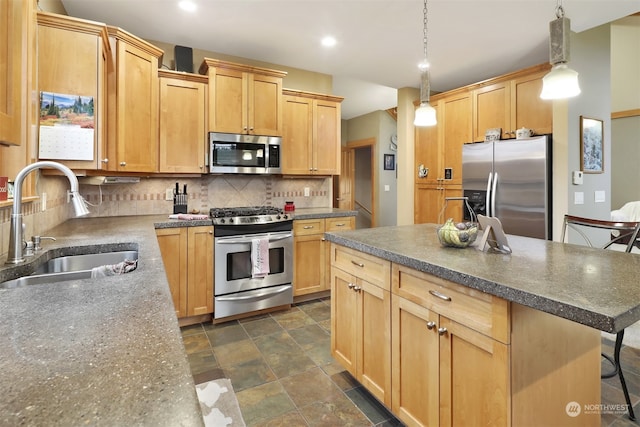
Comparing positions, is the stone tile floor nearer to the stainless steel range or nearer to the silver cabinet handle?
the stainless steel range

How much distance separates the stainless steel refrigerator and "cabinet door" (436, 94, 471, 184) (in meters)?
0.29

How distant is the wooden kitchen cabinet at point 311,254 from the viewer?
3367mm

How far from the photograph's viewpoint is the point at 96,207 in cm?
305

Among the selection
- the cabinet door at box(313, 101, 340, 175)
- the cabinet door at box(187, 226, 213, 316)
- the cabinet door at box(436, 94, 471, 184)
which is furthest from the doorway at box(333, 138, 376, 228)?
the cabinet door at box(187, 226, 213, 316)

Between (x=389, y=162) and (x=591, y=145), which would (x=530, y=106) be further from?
(x=389, y=162)

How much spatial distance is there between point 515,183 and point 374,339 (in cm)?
263

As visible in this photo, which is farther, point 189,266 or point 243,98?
point 243,98

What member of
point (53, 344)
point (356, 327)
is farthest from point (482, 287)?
point (53, 344)

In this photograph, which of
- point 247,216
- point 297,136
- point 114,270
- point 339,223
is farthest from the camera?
point 297,136

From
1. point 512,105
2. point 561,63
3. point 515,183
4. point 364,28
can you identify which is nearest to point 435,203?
point 515,183

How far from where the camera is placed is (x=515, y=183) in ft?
11.3

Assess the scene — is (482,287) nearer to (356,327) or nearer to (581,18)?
(356,327)

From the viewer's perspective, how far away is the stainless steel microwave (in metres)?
3.24

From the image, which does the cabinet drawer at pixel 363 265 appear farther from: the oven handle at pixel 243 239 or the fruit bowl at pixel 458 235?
the oven handle at pixel 243 239
